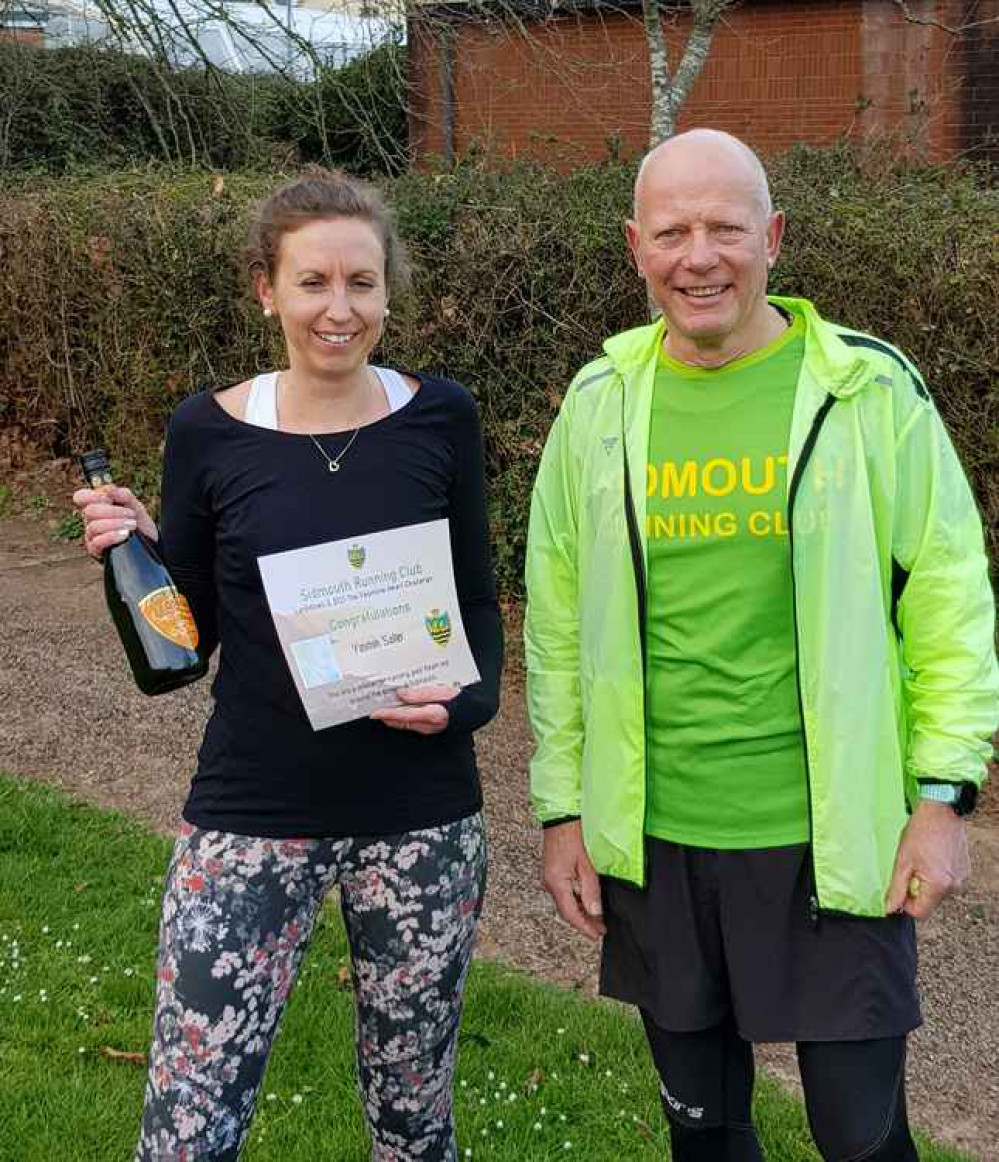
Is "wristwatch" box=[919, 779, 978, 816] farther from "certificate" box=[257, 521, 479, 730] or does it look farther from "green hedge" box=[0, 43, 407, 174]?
"green hedge" box=[0, 43, 407, 174]

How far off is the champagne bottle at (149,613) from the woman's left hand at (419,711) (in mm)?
391

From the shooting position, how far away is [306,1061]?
381 cm

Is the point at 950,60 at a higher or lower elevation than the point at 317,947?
higher

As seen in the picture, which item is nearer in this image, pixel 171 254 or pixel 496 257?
pixel 496 257

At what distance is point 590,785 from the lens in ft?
8.48

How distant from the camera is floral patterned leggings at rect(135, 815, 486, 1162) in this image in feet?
7.98

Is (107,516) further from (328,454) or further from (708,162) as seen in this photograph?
(708,162)

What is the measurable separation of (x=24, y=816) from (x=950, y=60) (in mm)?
11262

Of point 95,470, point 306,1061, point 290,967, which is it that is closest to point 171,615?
point 95,470

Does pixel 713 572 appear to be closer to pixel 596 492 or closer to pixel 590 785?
pixel 596 492

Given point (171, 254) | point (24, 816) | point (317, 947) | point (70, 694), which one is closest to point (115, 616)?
point (317, 947)

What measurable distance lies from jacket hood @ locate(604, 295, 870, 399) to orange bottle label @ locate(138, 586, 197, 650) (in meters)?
0.89

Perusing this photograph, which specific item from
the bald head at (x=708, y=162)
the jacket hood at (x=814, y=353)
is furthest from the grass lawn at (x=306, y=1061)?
the bald head at (x=708, y=162)

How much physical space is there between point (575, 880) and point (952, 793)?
0.72 m
